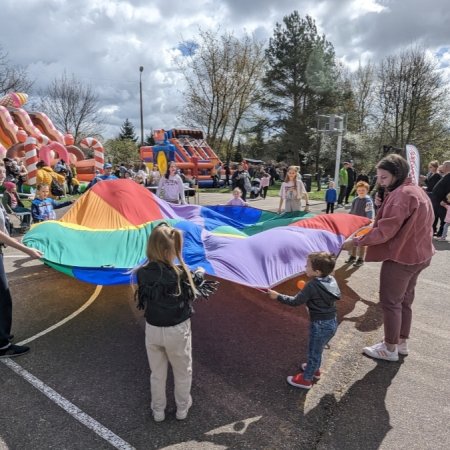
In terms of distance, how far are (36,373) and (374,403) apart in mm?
2824

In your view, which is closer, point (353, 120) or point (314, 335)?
point (314, 335)

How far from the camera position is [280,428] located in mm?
2688

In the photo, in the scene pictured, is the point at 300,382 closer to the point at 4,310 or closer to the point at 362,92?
the point at 4,310

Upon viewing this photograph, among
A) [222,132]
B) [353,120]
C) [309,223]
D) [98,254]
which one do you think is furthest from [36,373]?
[353,120]

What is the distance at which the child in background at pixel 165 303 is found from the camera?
2.52 metres

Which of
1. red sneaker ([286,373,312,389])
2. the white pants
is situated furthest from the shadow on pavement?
the white pants

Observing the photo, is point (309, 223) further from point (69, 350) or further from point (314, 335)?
point (69, 350)

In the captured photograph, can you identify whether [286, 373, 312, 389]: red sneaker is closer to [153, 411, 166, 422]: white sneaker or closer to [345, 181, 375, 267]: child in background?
[153, 411, 166, 422]: white sneaker

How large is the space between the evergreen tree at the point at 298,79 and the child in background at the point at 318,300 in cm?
2968

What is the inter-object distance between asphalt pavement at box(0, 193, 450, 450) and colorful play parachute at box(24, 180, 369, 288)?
74 centimetres

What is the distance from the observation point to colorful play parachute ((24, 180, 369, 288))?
3.80 metres

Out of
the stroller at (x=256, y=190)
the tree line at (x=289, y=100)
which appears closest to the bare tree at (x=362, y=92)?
the tree line at (x=289, y=100)

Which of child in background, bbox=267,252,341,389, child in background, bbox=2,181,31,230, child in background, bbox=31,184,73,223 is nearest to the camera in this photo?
child in background, bbox=267,252,341,389

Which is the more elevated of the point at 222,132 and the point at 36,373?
the point at 222,132
